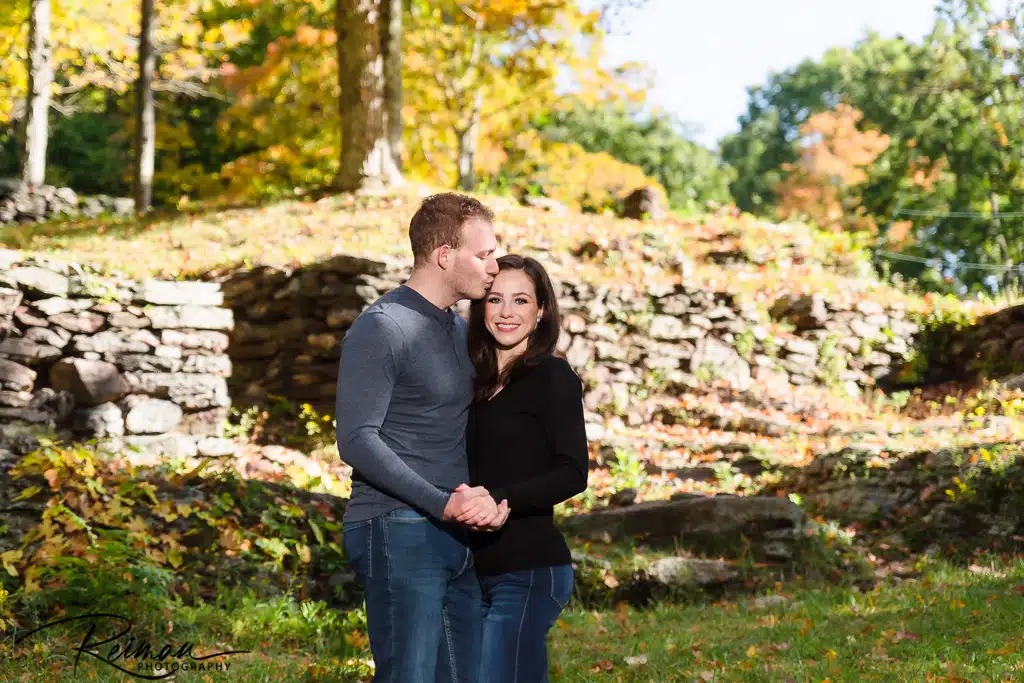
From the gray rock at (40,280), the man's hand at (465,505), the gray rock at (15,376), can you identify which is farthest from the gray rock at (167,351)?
the man's hand at (465,505)

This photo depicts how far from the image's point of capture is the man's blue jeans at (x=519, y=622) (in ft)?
9.45

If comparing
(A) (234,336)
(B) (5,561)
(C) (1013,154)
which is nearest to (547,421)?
(B) (5,561)

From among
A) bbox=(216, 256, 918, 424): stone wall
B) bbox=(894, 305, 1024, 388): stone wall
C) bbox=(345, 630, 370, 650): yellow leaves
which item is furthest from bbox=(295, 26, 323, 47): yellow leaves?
bbox=(345, 630, 370, 650): yellow leaves

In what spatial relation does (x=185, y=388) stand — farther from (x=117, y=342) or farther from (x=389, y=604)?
(x=389, y=604)

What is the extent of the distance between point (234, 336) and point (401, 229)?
2973 millimetres

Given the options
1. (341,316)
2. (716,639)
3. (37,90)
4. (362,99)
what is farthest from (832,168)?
(716,639)

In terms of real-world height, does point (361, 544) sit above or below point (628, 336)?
below

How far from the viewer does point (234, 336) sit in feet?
37.3

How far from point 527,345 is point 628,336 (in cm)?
943

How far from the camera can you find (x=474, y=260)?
2.91m

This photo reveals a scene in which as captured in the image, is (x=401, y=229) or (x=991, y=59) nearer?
(x=401, y=229)

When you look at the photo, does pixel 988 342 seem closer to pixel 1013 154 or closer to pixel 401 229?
pixel 401 229

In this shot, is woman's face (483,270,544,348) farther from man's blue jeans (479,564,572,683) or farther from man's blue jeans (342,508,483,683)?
man's blue jeans (479,564,572,683)

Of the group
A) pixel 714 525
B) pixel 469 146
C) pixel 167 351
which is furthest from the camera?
pixel 469 146
